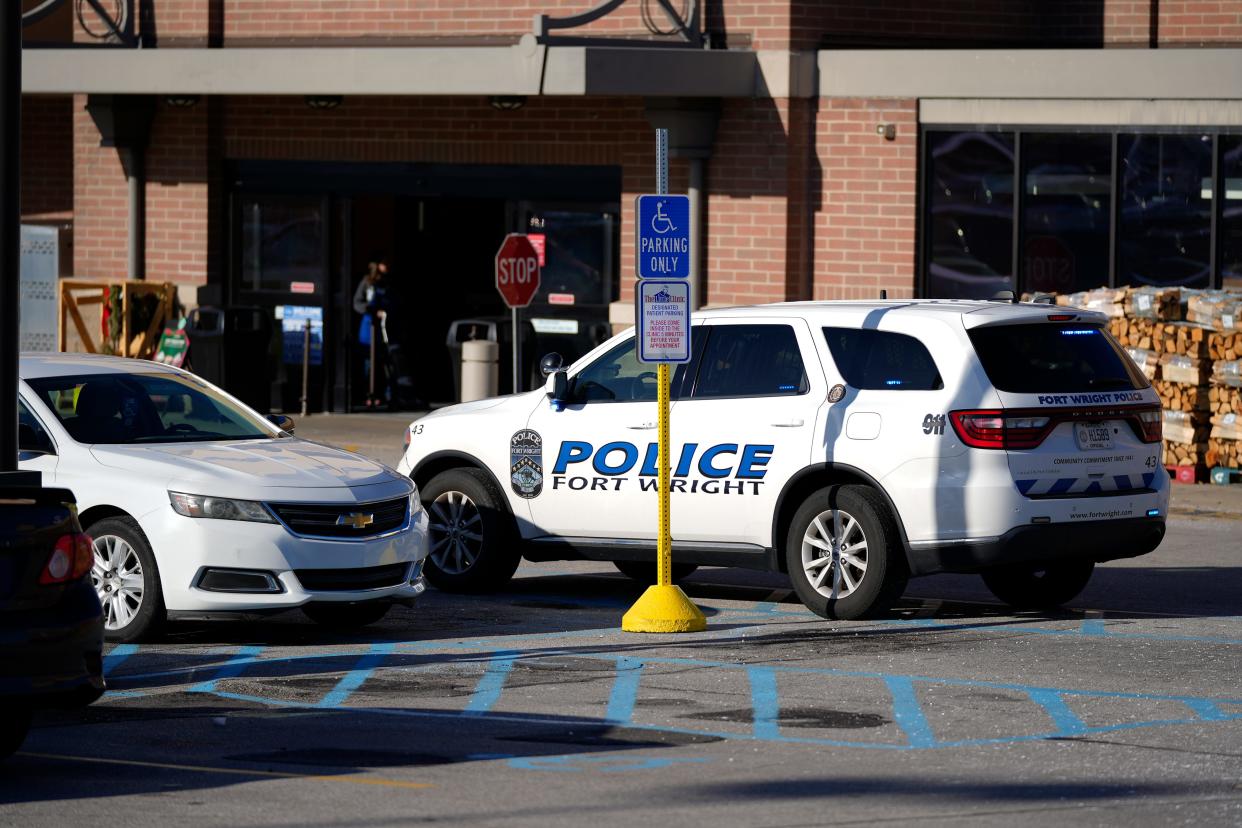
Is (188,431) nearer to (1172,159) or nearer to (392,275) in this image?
(1172,159)

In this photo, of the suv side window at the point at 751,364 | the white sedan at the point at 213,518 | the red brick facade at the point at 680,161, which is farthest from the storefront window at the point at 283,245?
the white sedan at the point at 213,518

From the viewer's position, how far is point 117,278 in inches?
1077

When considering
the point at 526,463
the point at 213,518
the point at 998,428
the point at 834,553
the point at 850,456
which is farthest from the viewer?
the point at 526,463

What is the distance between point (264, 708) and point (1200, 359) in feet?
39.2

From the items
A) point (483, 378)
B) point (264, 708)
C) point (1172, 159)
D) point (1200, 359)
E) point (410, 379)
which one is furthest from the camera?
point (410, 379)

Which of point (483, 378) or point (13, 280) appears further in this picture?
point (483, 378)

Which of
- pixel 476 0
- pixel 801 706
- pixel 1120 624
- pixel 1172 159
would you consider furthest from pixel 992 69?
pixel 801 706

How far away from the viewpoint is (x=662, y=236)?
1188 centimetres

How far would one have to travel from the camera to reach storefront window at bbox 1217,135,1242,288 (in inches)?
826

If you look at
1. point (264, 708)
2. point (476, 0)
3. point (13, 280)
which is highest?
point (476, 0)

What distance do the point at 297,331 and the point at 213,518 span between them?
15.7 meters

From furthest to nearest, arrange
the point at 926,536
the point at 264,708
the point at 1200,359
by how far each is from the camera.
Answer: the point at 1200,359 < the point at 926,536 < the point at 264,708

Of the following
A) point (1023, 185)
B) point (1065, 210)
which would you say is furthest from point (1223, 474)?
point (1023, 185)

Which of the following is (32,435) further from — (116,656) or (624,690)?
(624,690)
